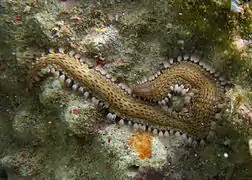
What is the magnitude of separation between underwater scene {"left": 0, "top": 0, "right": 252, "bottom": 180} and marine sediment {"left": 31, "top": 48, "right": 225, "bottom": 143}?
2cm

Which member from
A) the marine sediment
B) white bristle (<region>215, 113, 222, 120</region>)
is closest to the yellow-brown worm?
the marine sediment

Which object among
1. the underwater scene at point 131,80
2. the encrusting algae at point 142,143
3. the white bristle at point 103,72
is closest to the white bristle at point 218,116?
the underwater scene at point 131,80

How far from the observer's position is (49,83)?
15.7 feet

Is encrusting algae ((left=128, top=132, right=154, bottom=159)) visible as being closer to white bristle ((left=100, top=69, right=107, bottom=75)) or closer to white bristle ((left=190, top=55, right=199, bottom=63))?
white bristle ((left=100, top=69, right=107, bottom=75))

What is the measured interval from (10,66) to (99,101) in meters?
2.24

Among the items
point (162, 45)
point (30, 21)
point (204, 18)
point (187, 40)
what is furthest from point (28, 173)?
point (204, 18)

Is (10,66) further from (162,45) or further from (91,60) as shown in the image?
(162,45)

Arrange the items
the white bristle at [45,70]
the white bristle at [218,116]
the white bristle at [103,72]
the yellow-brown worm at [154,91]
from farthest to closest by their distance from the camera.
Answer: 1. the white bristle at [103,72]
2. the white bristle at [45,70]
3. the yellow-brown worm at [154,91]
4. the white bristle at [218,116]

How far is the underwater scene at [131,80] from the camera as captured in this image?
4203mm

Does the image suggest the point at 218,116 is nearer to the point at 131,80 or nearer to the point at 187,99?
the point at 187,99

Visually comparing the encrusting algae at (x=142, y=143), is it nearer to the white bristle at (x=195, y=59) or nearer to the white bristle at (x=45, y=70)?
the white bristle at (x=195, y=59)

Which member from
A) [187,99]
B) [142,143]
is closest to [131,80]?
[187,99]

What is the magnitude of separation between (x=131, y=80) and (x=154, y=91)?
2.08 feet


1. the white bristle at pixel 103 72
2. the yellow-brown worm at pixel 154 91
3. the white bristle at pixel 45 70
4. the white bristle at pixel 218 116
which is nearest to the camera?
the white bristle at pixel 218 116
